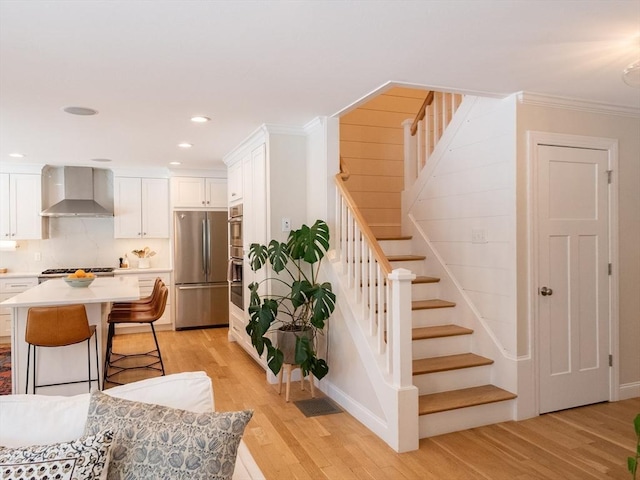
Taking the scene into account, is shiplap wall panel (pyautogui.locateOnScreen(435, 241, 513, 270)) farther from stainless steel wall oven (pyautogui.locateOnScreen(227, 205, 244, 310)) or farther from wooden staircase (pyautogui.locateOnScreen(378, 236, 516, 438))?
stainless steel wall oven (pyautogui.locateOnScreen(227, 205, 244, 310))

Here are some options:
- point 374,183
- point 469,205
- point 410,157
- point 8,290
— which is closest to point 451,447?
point 469,205

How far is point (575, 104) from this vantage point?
142 inches

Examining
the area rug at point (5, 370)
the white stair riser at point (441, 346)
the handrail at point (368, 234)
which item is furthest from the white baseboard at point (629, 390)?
the area rug at point (5, 370)

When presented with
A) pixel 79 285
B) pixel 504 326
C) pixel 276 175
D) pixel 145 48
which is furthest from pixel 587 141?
pixel 79 285

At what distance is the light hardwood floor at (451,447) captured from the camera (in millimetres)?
2709

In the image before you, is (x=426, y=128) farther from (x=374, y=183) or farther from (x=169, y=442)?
(x=169, y=442)

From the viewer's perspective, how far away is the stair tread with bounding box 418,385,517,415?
3.17 metres

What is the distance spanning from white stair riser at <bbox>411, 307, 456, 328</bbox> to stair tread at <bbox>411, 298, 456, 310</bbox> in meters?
0.04

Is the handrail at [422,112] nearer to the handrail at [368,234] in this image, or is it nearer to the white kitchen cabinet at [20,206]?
the handrail at [368,234]

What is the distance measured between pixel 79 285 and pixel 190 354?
158 cm

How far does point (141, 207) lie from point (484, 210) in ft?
16.8

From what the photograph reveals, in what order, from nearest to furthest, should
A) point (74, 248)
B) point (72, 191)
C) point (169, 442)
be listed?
point (169, 442) → point (72, 191) → point (74, 248)

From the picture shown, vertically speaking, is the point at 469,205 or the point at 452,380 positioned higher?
the point at 469,205

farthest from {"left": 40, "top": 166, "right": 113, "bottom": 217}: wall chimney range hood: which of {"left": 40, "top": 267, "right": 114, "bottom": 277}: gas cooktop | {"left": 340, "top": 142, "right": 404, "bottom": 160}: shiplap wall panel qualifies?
{"left": 340, "top": 142, "right": 404, "bottom": 160}: shiplap wall panel
